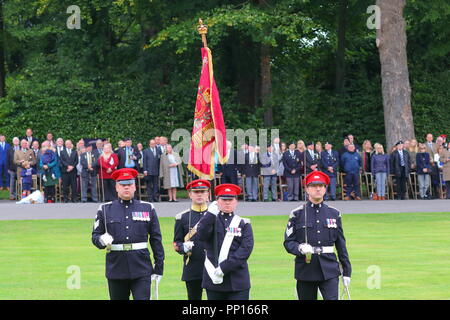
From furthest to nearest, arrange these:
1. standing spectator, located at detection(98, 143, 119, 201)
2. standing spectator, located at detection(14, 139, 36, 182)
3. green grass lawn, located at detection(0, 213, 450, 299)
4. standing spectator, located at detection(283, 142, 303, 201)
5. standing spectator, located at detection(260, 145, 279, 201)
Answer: standing spectator, located at detection(14, 139, 36, 182), standing spectator, located at detection(260, 145, 279, 201), standing spectator, located at detection(283, 142, 303, 201), standing spectator, located at detection(98, 143, 119, 201), green grass lawn, located at detection(0, 213, 450, 299)

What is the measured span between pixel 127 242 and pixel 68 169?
22.2 metres

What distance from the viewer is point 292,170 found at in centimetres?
3309

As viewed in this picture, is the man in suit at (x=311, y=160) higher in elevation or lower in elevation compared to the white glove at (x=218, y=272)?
higher

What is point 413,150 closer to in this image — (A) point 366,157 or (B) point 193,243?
(A) point 366,157

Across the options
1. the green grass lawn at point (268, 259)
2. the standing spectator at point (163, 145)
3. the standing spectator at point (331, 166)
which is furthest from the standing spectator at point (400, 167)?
the standing spectator at point (163, 145)

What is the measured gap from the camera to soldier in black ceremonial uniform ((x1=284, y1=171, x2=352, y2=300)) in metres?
10.9

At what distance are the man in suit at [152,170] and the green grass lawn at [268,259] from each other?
287 inches

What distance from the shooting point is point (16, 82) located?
1526 inches

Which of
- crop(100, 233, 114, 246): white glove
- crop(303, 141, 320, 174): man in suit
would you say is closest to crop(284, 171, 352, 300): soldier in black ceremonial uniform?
crop(100, 233, 114, 246): white glove

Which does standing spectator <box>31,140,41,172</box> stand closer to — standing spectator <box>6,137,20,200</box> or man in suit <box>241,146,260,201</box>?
standing spectator <box>6,137,20,200</box>

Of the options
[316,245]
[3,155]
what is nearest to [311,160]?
[3,155]

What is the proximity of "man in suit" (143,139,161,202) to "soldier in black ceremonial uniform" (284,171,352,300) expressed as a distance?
22423 millimetres

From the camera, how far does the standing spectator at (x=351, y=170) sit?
112ft

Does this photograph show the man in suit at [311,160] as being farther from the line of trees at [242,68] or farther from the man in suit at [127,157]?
the man in suit at [127,157]
